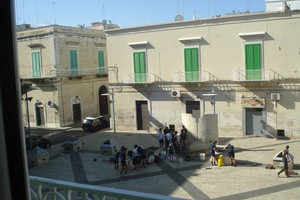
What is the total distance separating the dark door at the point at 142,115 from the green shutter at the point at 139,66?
161 cm

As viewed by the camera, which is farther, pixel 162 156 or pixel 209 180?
pixel 162 156

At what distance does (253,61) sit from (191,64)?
3.63 meters

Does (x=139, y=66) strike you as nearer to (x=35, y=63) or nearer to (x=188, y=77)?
(x=188, y=77)

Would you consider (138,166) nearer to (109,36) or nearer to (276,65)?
(276,65)

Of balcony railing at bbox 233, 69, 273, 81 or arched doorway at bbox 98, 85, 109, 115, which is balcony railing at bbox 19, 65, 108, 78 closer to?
arched doorway at bbox 98, 85, 109, 115

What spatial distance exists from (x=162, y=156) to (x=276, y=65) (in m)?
8.24

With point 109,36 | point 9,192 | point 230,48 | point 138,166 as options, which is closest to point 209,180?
point 138,166

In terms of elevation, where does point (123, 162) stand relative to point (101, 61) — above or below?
below

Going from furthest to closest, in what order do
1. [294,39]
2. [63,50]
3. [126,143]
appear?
[63,50] < [126,143] < [294,39]

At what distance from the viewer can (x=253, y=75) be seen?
820 inches

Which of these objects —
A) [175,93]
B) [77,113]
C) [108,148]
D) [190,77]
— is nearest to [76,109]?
[77,113]

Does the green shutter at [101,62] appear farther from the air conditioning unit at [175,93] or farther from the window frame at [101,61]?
the air conditioning unit at [175,93]

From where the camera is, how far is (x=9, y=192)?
2.13 meters

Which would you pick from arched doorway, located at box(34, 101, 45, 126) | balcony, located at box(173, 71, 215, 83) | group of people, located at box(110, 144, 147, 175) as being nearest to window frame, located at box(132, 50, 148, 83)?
balcony, located at box(173, 71, 215, 83)
